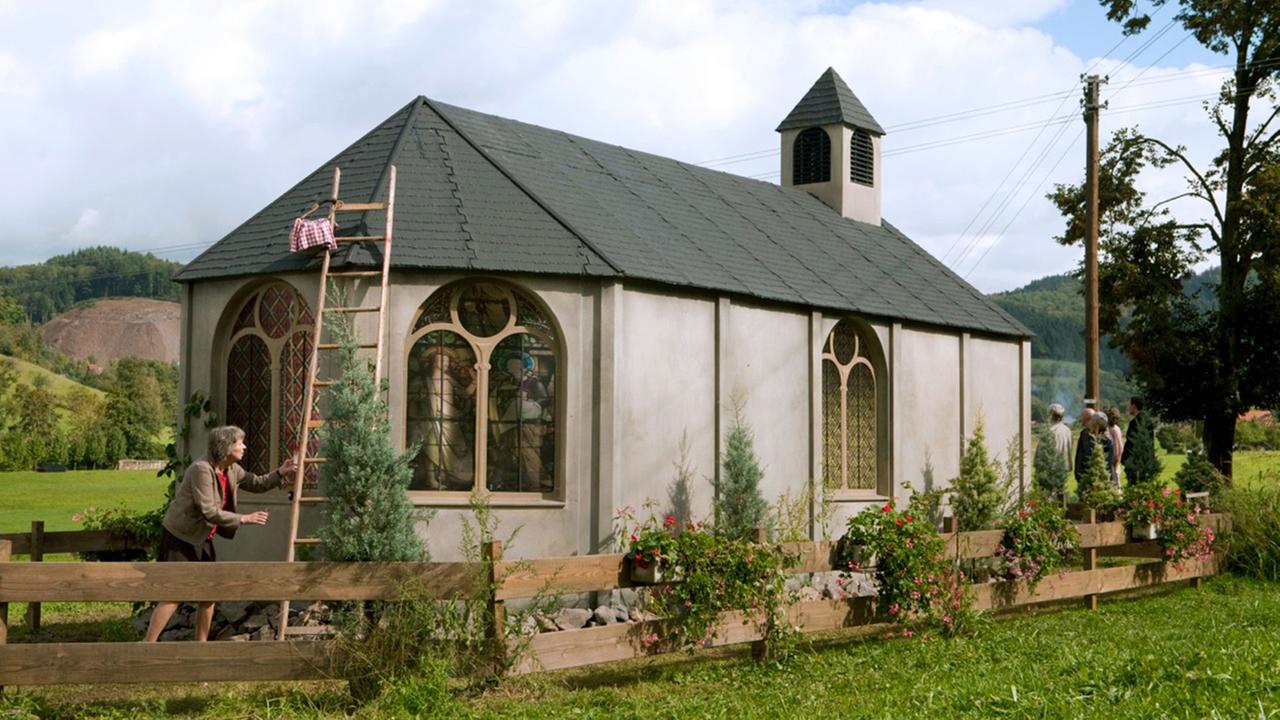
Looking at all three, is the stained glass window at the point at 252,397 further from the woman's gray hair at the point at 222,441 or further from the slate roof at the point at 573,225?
the woman's gray hair at the point at 222,441

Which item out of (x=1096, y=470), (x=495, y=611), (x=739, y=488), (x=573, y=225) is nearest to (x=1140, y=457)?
(x=1096, y=470)

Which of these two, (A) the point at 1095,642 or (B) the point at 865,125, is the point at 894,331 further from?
(A) the point at 1095,642

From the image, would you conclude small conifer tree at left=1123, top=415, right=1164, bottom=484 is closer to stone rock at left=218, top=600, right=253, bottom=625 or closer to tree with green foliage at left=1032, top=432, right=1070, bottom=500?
tree with green foliage at left=1032, top=432, right=1070, bottom=500

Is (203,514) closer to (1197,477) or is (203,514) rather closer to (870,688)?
(870,688)

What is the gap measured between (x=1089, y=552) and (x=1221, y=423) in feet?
50.7

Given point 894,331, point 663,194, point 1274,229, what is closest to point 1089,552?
point 894,331

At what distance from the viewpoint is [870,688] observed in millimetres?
8609

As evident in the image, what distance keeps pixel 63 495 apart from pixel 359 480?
3682cm

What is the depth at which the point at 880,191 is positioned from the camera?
2341 cm

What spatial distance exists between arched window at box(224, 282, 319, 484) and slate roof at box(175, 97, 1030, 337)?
0.51 metres

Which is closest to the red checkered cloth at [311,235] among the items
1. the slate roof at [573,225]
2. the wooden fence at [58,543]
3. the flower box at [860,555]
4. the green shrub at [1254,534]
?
the slate roof at [573,225]

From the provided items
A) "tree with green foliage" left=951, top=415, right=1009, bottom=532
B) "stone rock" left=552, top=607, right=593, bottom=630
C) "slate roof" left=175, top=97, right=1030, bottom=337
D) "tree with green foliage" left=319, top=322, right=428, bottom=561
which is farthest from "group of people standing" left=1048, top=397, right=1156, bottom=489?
"tree with green foliage" left=319, top=322, right=428, bottom=561

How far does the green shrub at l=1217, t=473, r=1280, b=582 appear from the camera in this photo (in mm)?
14641

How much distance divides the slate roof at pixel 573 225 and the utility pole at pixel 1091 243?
49.9 inches
